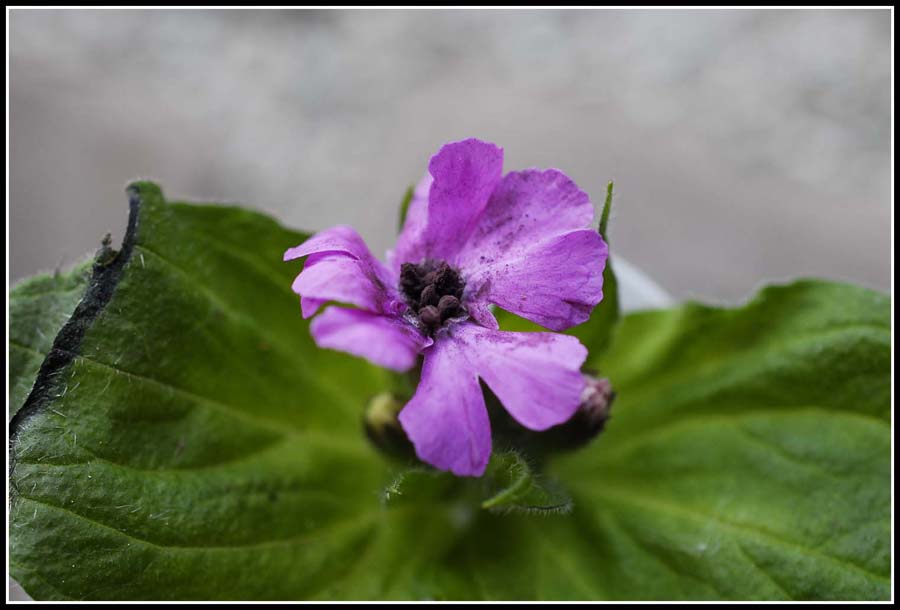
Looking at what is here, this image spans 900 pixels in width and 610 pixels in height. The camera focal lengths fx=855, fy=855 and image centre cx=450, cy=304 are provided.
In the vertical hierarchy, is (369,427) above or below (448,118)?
below

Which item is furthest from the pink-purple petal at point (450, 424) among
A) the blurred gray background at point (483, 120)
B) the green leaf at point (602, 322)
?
the blurred gray background at point (483, 120)

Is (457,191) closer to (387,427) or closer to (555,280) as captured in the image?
(555,280)

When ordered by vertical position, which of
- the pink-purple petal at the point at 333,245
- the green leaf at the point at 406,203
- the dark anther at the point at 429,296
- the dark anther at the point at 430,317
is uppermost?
the pink-purple petal at the point at 333,245

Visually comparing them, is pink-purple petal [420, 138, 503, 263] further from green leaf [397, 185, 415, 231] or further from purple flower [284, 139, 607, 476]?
green leaf [397, 185, 415, 231]

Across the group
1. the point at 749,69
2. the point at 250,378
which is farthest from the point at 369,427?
the point at 749,69

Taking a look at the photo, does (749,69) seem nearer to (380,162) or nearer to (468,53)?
(468,53)

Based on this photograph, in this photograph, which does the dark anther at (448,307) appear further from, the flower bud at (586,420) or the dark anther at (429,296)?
the flower bud at (586,420)
